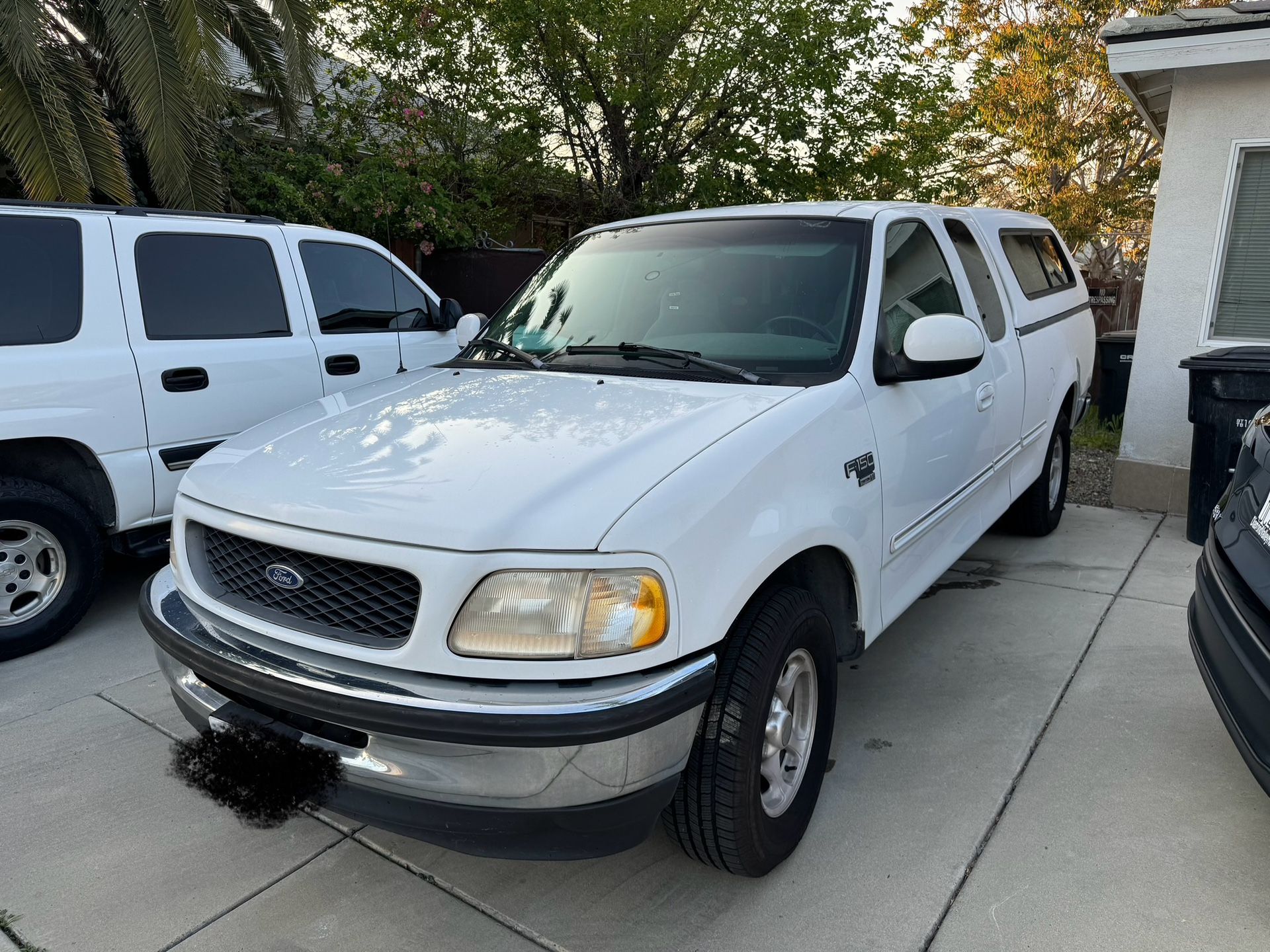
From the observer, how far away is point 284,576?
238 centimetres

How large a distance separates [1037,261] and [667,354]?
3219 mm

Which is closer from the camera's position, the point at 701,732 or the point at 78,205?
the point at 701,732

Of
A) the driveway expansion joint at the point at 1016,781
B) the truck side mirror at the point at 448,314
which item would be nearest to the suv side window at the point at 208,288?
the truck side mirror at the point at 448,314

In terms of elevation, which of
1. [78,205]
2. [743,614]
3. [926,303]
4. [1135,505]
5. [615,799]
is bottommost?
[1135,505]

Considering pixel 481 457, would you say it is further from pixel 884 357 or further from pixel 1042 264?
pixel 1042 264

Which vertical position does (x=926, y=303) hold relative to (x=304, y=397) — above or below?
above

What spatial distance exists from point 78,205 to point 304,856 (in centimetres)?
321

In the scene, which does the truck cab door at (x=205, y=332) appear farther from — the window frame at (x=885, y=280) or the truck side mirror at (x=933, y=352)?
the truck side mirror at (x=933, y=352)

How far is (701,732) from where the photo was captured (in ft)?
7.71

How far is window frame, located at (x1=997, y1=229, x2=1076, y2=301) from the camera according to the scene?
487cm

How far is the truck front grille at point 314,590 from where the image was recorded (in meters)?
2.22

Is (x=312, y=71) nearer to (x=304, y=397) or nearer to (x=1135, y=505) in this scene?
(x=304, y=397)

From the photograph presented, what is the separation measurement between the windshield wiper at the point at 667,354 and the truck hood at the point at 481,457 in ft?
0.32

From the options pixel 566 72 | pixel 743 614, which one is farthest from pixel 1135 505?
pixel 566 72
